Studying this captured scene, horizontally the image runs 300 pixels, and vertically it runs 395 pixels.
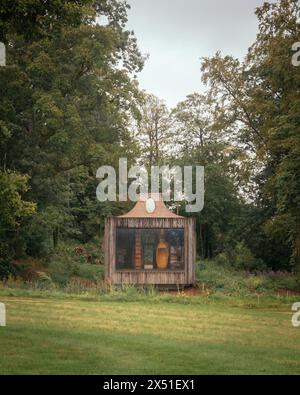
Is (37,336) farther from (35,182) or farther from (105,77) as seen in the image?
(105,77)

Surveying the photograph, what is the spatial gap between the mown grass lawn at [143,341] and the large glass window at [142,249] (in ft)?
27.6

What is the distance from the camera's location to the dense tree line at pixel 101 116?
22234mm

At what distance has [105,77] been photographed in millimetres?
27516

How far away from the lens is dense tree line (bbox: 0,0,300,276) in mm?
22234

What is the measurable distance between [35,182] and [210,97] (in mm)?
11014

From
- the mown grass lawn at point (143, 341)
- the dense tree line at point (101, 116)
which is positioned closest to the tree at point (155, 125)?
the dense tree line at point (101, 116)

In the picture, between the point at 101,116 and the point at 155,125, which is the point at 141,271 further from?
the point at 155,125

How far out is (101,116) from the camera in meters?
29.2

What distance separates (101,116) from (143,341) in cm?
1991

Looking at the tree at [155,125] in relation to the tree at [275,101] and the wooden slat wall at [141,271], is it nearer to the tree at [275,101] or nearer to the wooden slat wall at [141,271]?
the tree at [275,101]

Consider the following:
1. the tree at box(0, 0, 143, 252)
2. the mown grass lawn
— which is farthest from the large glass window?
the mown grass lawn

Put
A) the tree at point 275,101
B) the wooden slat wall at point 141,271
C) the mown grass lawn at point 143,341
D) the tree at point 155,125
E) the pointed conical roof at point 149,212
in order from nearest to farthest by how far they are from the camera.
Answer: the mown grass lawn at point 143,341 < the tree at point 275,101 < the wooden slat wall at point 141,271 < the pointed conical roof at point 149,212 < the tree at point 155,125

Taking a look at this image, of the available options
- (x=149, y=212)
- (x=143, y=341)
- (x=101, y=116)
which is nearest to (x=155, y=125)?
(x=101, y=116)
